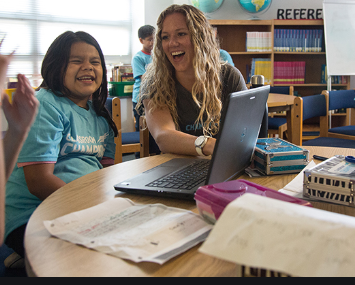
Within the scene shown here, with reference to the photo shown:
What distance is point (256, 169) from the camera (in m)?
1.00

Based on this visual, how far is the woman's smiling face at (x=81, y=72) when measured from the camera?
1.26 meters

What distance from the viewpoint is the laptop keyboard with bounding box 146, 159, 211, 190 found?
2.67ft

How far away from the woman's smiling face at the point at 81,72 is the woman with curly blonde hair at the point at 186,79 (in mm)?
304

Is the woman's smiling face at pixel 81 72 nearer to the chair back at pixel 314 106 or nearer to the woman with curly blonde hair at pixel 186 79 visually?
the woman with curly blonde hair at pixel 186 79

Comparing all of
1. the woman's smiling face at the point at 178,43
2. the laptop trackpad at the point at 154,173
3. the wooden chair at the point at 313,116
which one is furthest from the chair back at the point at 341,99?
the laptop trackpad at the point at 154,173

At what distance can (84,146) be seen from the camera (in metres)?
1.21

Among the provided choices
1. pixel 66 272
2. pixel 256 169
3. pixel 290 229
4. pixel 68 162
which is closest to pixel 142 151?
pixel 68 162

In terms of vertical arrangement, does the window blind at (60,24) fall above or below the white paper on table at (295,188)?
above

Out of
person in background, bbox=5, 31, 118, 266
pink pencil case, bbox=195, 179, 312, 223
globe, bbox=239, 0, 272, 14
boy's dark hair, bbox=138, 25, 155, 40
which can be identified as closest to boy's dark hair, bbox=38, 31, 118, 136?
person in background, bbox=5, 31, 118, 266

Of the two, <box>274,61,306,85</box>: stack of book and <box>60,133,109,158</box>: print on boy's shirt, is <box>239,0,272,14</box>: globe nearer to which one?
<box>274,61,306,85</box>: stack of book

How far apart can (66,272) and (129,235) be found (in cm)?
12
